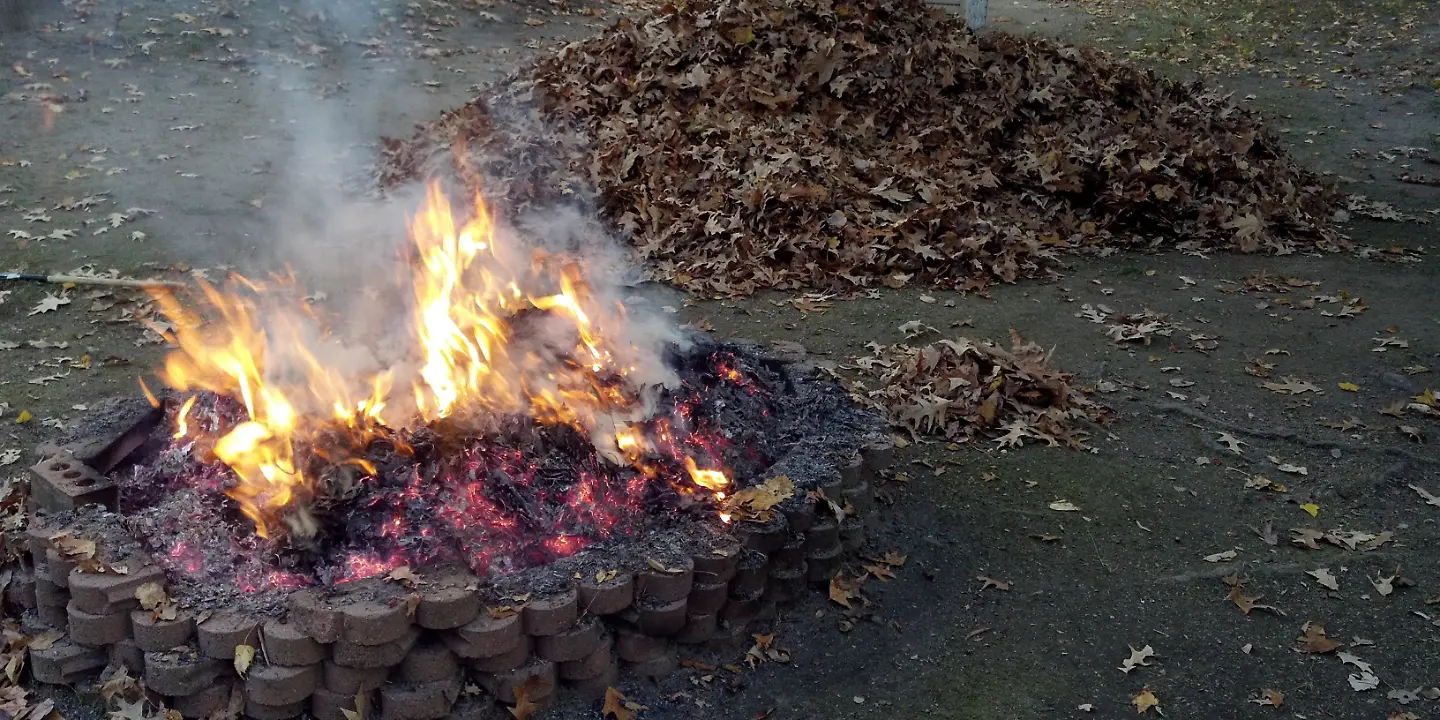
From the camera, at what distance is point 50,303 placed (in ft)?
24.2

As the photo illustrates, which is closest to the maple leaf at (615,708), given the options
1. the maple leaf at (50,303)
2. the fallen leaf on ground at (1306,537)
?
the fallen leaf on ground at (1306,537)

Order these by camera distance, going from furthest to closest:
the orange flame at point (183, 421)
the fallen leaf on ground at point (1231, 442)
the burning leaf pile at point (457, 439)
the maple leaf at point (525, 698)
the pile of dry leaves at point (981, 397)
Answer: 1. the pile of dry leaves at point (981, 397)
2. the fallen leaf on ground at point (1231, 442)
3. the orange flame at point (183, 421)
4. the burning leaf pile at point (457, 439)
5. the maple leaf at point (525, 698)

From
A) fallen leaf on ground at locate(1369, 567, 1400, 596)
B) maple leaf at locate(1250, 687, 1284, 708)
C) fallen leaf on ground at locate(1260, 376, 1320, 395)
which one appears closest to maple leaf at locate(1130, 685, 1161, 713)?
maple leaf at locate(1250, 687, 1284, 708)

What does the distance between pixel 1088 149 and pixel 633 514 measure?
7491mm

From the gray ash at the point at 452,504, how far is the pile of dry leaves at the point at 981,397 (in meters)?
1.37

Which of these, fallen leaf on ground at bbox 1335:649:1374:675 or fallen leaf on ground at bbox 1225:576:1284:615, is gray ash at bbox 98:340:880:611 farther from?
fallen leaf on ground at bbox 1335:649:1374:675

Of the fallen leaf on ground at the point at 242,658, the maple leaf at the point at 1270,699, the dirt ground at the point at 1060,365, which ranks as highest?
the fallen leaf on ground at the point at 242,658

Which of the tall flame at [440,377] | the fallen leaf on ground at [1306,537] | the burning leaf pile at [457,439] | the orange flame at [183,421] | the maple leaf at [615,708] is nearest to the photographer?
the maple leaf at [615,708]

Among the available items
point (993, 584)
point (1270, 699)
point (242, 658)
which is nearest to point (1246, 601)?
point (1270, 699)

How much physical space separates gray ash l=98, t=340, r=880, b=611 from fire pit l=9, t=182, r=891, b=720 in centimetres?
1

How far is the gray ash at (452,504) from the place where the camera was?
148 inches

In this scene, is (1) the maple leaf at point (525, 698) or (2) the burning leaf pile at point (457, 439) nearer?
(1) the maple leaf at point (525, 698)

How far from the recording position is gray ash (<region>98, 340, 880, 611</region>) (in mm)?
3760

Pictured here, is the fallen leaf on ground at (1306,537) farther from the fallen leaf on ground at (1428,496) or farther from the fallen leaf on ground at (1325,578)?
the fallen leaf on ground at (1428,496)
